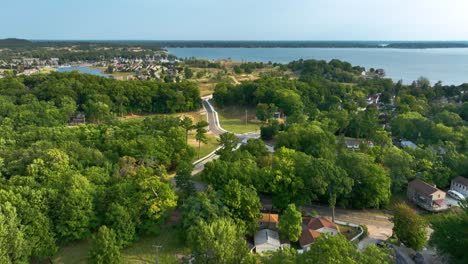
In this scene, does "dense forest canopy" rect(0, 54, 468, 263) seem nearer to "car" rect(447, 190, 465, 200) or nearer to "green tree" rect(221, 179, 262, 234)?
"green tree" rect(221, 179, 262, 234)

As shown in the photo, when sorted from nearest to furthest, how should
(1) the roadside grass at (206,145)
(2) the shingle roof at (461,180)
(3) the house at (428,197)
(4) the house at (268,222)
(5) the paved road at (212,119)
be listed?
(4) the house at (268,222), (3) the house at (428,197), (2) the shingle roof at (461,180), (1) the roadside grass at (206,145), (5) the paved road at (212,119)

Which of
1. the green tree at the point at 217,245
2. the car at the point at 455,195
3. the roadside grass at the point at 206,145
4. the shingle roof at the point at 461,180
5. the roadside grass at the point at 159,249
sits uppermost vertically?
the green tree at the point at 217,245

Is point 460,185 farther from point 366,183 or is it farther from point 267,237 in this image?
point 267,237

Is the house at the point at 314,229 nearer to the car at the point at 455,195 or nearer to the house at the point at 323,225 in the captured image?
the house at the point at 323,225

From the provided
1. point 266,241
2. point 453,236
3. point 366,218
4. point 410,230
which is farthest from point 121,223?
point 453,236

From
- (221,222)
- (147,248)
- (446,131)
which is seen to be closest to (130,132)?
(147,248)

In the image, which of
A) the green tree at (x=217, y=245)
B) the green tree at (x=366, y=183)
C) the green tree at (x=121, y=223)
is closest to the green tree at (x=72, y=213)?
the green tree at (x=121, y=223)
